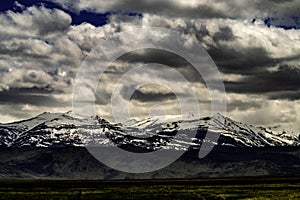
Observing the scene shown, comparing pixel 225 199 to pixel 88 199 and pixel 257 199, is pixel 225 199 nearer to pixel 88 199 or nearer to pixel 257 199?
pixel 257 199

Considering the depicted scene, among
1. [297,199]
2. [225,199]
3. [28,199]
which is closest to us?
[297,199]

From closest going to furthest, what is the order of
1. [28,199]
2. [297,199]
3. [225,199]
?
[297,199] < [225,199] < [28,199]

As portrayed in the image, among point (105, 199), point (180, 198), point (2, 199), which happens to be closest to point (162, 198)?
point (180, 198)

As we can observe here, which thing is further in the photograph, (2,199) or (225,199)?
(2,199)

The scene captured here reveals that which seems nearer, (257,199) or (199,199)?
(257,199)

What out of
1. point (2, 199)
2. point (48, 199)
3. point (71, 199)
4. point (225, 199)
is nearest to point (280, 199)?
point (225, 199)

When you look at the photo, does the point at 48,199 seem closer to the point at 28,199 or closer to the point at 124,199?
the point at 28,199

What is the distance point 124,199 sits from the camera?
134375 mm

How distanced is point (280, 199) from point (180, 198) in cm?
2778

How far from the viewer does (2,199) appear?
5527 inches

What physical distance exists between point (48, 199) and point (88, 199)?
14.4m

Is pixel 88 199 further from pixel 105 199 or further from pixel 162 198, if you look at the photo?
pixel 162 198

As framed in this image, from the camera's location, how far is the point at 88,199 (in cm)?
13700

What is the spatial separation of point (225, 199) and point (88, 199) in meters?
38.6
